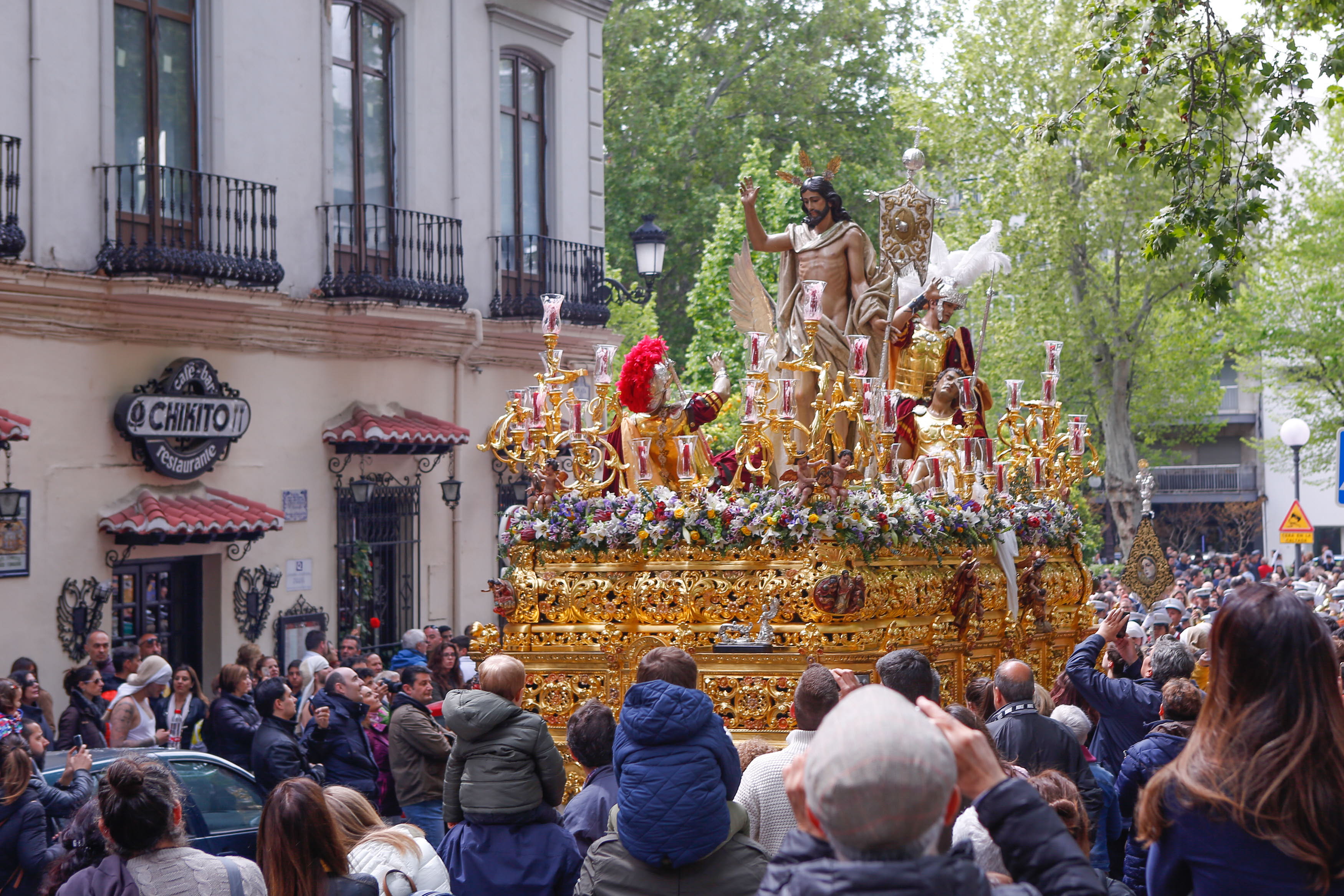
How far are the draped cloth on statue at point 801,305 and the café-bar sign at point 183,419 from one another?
595cm

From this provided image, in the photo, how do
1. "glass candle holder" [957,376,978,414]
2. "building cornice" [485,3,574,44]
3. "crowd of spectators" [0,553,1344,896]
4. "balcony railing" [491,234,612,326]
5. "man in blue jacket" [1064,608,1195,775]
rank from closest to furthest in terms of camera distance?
"crowd of spectators" [0,553,1344,896], "man in blue jacket" [1064,608,1195,775], "glass candle holder" [957,376,978,414], "balcony railing" [491,234,612,326], "building cornice" [485,3,574,44]

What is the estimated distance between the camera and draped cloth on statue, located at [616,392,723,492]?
1067cm

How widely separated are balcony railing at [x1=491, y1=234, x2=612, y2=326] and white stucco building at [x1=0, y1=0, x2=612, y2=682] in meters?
0.04

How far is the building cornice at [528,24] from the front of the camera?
61.0 ft

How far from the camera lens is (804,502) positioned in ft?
29.8

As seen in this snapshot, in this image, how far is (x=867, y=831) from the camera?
2.50 metres

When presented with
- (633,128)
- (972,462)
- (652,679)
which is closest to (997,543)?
(972,462)

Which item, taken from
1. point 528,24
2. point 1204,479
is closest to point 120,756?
point 528,24

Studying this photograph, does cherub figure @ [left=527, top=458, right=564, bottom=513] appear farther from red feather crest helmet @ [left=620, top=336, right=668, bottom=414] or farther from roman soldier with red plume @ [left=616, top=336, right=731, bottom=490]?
red feather crest helmet @ [left=620, top=336, right=668, bottom=414]

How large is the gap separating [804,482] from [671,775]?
469 centimetres

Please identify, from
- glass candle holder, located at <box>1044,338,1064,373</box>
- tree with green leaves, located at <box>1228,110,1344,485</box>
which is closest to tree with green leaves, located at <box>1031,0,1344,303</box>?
glass candle holder, located at <box>1044,338,1064,373</box>

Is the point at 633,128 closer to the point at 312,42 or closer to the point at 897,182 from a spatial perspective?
the point at 897,182

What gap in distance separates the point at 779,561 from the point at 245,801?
342 cm

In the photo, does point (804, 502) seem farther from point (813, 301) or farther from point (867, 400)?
point (813, 301)
